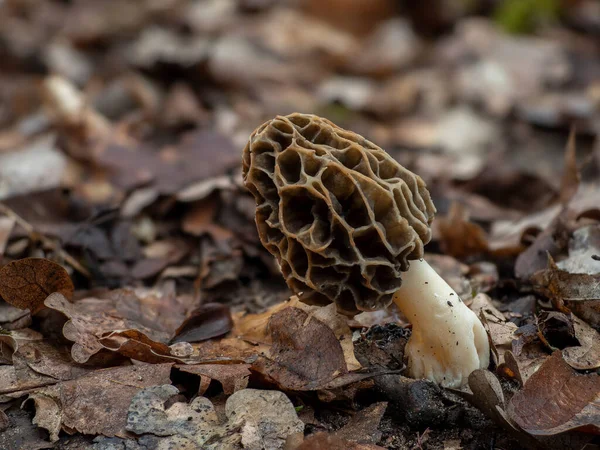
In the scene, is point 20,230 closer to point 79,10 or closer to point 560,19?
point 79,10

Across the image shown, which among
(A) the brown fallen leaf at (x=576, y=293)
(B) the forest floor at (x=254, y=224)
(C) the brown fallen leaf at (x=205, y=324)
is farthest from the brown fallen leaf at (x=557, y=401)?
(C) the brown fallen leaf at (x=205, y=324)

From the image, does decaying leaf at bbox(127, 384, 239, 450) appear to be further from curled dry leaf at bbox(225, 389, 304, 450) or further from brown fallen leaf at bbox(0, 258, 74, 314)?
brown fallen leaf at bbox(0, 258, 74, 314)

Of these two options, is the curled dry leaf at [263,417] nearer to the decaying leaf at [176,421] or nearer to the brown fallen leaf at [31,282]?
the decaying leaf at [176,421]

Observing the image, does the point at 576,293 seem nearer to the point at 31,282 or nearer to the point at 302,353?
the point at 302,353

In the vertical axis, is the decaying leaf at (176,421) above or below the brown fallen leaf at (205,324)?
above

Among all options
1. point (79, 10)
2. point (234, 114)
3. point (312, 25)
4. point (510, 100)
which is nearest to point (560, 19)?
point (510, 100)

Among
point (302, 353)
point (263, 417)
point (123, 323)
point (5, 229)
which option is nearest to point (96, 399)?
point (123, 323)
